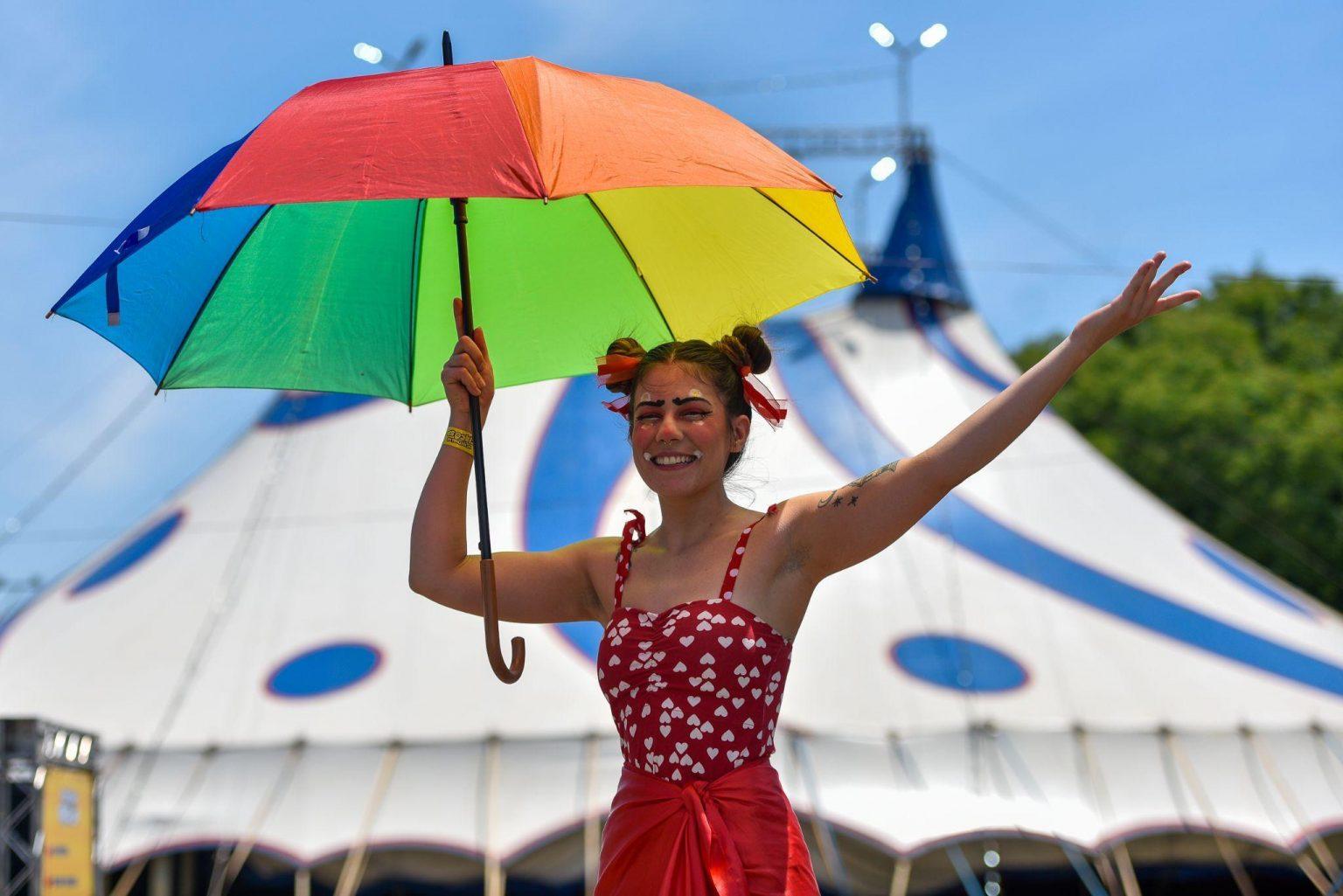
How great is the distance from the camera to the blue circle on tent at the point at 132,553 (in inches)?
269

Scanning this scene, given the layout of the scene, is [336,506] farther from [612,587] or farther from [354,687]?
[612,587]

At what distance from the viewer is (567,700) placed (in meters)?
5.70

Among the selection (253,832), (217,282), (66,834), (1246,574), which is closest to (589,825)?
(253,832)

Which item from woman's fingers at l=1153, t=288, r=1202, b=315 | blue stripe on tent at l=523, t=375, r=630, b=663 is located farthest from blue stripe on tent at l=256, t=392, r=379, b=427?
woman's fingers at l=1153, t=288, r=1202, b=315

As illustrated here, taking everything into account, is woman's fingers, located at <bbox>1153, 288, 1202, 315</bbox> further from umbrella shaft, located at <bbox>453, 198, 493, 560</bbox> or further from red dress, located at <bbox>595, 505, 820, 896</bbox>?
umbrella shaft, located at <bbox>453, 198, 493, 560</bbox>

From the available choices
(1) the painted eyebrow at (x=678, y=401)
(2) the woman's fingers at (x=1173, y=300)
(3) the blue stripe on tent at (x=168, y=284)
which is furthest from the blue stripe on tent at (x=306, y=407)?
(2) the woman's fingers at (x=1173, y=300)

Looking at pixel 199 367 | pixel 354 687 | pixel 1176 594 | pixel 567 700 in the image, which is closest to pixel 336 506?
pixel 354 687

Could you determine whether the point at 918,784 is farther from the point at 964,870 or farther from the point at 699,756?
the point at 699,756

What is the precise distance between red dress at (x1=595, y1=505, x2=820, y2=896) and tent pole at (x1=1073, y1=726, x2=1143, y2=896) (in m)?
4.02

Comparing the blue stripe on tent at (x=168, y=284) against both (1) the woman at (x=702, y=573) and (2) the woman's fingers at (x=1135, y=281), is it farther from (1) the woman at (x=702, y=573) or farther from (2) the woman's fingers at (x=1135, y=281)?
(2) the woman's fingers at (x=1135, y=281)

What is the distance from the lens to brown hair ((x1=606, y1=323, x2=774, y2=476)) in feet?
6.06

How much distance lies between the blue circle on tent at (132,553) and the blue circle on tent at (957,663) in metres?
3.30

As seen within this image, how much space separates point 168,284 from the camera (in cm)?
208

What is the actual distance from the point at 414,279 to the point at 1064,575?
4884 millimetres
